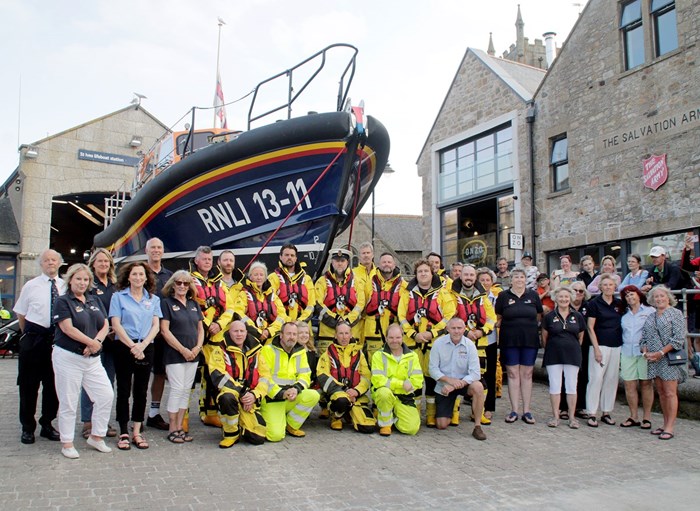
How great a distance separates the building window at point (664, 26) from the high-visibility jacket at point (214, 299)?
358 inches

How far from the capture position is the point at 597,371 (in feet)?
19.9

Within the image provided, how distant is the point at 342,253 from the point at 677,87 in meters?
7.42

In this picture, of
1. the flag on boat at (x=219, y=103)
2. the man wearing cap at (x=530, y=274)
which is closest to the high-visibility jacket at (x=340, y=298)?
the man wearing cap at (x=530, y=274)

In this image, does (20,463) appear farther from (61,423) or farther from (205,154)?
(205,154)

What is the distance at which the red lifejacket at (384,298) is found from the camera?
6.12 meters

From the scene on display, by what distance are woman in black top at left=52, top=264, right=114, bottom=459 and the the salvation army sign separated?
938cm

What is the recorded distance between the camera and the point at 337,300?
605 cm

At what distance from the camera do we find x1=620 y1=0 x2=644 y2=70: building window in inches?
436

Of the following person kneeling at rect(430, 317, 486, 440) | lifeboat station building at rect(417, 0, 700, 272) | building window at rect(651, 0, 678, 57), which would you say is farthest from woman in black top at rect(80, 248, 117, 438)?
building window at rect(651, 0, 678, 57)

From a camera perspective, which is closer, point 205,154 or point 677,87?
point 205,154

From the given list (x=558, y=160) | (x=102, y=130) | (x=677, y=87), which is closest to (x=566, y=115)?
(x=558, y=160)

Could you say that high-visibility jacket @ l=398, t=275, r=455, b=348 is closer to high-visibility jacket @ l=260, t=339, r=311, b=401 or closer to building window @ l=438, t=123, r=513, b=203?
high-visibility jacket @ l=260, t=339, r=311, b=401

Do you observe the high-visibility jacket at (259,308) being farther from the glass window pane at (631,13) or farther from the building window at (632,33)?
the glass window pane at (631,13)

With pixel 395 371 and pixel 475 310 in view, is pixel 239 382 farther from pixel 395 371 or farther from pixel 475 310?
pixel 475 310
